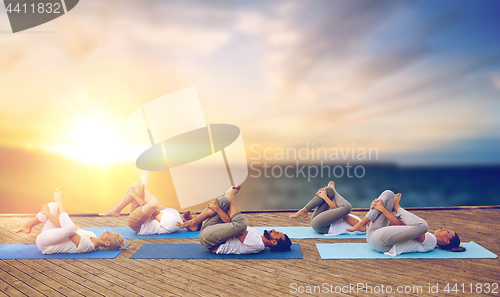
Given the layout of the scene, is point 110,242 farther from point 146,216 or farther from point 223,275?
point 223,275

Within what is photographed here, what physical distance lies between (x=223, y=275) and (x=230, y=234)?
497 millimetres

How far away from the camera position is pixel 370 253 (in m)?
3.45

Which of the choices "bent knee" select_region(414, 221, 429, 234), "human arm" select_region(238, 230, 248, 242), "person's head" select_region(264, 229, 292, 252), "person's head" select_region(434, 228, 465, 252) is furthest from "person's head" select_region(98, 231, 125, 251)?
"person's head" select_region(434, 228, 465, 252)

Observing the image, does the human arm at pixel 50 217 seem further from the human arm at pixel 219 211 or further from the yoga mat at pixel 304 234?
the yoga mat at pixel 304 234

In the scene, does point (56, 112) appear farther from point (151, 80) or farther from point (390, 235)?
point (390, 235)

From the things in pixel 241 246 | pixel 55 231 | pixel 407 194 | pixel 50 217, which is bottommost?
pixel 407 194

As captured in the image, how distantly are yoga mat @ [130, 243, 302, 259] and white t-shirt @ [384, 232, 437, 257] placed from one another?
1.03 metres

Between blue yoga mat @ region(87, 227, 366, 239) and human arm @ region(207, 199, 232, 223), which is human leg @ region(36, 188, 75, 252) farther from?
human arm @ region(207, 199, 232, 223)

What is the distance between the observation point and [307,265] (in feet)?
10.2

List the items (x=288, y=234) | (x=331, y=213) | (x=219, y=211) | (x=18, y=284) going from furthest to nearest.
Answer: (x=288, y=234)
(x=331, y=213)
(x=219, y=211)
(x=18, y=284)

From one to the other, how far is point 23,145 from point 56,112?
4.21 ft

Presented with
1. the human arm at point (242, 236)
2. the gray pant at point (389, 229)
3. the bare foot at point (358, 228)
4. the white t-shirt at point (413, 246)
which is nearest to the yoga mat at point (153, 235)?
the human arm at point (242, 236)

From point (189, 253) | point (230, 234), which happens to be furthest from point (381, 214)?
point (189, 253)

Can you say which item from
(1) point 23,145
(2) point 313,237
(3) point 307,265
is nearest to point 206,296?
(3) point 307,265
